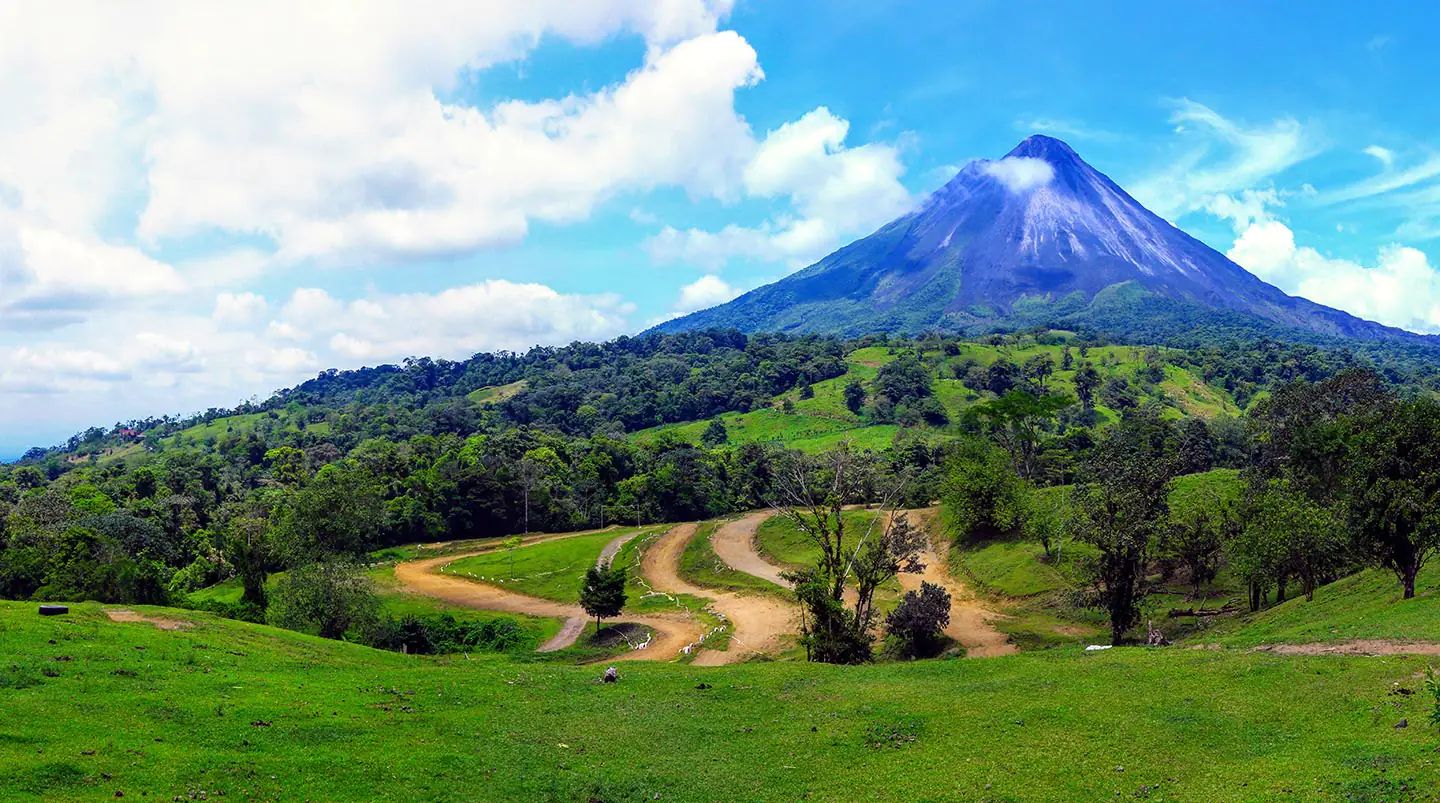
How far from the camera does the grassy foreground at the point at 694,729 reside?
17.0 meters

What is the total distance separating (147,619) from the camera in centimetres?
3152

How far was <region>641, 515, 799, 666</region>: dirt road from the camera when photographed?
150ft

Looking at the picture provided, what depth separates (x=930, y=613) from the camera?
41.6 meters

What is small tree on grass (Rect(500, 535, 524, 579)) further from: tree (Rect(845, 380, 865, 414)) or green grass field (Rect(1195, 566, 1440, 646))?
tree (Rect(845, 380, 865, 414))

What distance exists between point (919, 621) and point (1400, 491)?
2080 cm

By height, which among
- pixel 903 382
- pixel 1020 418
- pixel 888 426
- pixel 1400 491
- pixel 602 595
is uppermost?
pixel 903 382

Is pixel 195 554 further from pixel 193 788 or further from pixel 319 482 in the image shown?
pixel 193 788

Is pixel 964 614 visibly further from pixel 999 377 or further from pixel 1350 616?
pixel 999 377

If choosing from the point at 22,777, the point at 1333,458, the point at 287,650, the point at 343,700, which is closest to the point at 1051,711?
the point at 343,700

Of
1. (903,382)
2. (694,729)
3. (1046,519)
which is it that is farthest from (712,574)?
(903,382)

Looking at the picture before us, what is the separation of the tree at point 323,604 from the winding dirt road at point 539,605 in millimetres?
10919

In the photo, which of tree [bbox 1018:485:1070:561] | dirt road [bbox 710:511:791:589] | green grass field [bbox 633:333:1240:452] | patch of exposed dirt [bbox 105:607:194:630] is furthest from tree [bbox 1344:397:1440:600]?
green grass field [bbox 633:333:1240:452]

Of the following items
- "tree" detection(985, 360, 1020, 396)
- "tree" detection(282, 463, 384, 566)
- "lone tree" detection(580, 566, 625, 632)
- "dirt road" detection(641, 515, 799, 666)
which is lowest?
"dirt road" detection(641, 515, 799, 666)

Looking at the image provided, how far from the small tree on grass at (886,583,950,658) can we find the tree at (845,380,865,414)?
118 m
